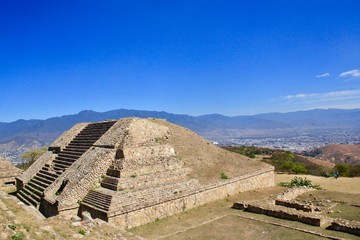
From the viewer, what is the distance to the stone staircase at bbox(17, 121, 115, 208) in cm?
1736

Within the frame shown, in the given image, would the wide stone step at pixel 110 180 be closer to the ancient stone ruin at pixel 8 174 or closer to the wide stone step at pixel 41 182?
the wide stone step at pixel 41 182

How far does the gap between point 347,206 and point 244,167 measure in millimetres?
6802

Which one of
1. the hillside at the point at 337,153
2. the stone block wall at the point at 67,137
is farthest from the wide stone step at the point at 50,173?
the hillside at the point at 337,153

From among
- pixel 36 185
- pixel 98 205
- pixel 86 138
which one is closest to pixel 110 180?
pixel 98 205

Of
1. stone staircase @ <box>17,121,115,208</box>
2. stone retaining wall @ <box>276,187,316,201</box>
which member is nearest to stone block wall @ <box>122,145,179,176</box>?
stone staircase @ <box>17,121,115,208</box>

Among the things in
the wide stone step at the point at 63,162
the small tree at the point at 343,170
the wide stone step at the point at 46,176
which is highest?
the wide stone step at the point at 63,162

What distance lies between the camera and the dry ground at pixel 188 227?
8.66 m

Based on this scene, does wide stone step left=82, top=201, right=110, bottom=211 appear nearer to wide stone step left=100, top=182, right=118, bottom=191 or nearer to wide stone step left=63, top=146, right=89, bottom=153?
wide stone step left=100, top=182, right=118, bottom=191

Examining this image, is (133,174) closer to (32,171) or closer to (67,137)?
(32,171)

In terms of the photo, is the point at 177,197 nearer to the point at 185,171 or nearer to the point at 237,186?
the point at 185,171

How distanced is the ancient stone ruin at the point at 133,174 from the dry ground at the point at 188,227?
871 mm

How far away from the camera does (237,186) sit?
18922 millimetres

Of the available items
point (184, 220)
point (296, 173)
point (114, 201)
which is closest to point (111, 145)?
point (114, 201)

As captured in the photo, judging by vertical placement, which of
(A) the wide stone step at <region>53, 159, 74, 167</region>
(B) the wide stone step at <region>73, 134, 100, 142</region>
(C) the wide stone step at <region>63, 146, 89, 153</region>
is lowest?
(A) the wide stone step at <region>53, 159, 74, 167</region>
